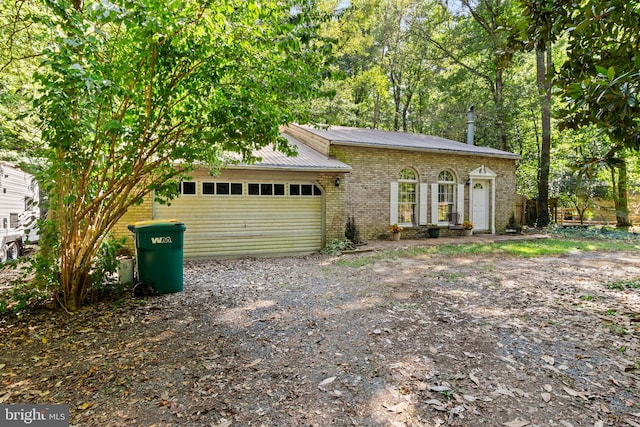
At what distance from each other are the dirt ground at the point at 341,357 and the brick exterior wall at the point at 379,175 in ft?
19.6

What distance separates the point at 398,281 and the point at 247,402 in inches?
169

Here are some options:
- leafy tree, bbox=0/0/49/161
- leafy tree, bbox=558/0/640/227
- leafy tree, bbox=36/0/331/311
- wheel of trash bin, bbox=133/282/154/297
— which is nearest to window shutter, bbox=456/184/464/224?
leafy tree, bbox=558/0/640/227

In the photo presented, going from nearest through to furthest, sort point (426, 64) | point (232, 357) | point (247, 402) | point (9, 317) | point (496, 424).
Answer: point (496, 424) < point (247, 402) < point (232, 357) < point (9, 317) < point (426, 64)

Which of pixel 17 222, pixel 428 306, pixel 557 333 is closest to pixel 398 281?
pixel 428 306

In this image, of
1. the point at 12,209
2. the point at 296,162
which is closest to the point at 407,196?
the point at 296,162

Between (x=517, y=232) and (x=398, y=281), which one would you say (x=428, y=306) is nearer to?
(x=398, y=281)

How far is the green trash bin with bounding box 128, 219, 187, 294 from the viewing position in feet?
17.4

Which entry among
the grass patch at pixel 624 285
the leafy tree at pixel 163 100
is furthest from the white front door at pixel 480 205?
the leafy tree at pixel 163 100

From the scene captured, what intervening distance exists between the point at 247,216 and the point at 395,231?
17.7ft

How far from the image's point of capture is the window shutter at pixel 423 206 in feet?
42.3

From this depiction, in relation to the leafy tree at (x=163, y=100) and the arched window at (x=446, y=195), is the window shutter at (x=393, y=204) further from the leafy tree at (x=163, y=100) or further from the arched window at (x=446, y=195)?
the leafy tree at (x=163, y=100)

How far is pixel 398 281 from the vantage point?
6.34 meters

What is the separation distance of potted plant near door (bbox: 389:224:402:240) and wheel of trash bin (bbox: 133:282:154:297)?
8544 mm

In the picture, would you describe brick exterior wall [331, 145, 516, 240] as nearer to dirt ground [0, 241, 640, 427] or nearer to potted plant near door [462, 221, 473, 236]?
potted plant near door [462, 221, 473, 236]
